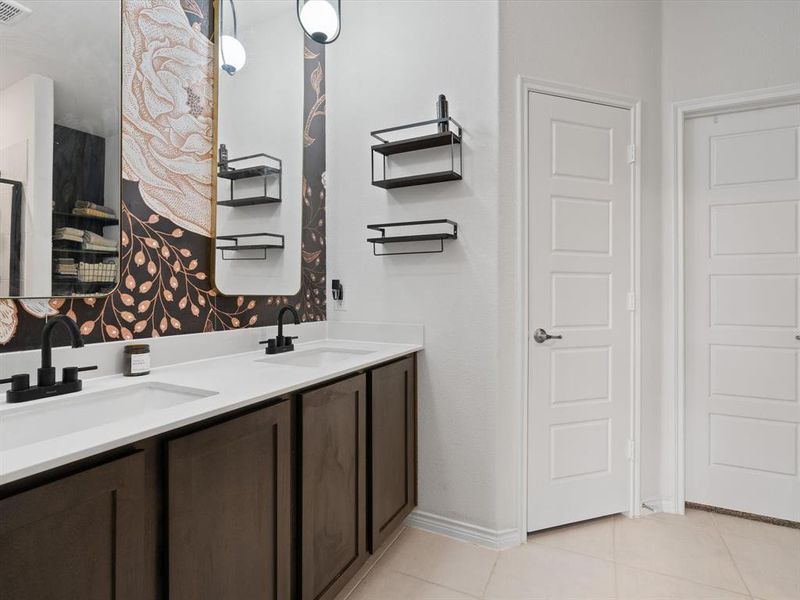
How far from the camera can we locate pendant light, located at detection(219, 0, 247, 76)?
1.86m

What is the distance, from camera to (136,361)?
4.72ft

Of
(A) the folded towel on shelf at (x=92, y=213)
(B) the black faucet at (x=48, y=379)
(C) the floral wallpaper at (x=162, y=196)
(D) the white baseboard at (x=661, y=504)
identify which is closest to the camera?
(B) the black faucet at (x=48, y=379)

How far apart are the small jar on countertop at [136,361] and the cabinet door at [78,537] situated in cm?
62

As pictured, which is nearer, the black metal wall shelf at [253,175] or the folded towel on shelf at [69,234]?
the folded towel on shelf at [69,234]

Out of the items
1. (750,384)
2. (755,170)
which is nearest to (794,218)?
(755,170)

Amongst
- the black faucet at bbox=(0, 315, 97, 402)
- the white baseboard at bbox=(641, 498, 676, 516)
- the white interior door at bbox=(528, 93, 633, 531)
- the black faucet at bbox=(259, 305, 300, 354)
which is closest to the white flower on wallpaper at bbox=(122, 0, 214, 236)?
the black faucet at bbox=(259, 305, 300, 354)

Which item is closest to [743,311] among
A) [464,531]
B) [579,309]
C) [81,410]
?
[579,309]

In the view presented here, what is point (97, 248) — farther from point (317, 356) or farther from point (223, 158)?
point (317, 356)

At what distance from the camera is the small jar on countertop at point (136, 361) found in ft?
4.70

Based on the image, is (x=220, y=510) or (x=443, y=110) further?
(x=443, y=110)

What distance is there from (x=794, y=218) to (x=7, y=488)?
316 cm

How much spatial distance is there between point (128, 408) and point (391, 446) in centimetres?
108

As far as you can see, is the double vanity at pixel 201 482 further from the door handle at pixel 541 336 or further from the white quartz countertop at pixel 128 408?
the door handle at pixel 541 336

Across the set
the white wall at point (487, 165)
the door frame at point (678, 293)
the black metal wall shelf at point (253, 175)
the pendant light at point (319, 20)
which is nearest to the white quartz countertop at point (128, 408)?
the white wall at point (487, 165)
